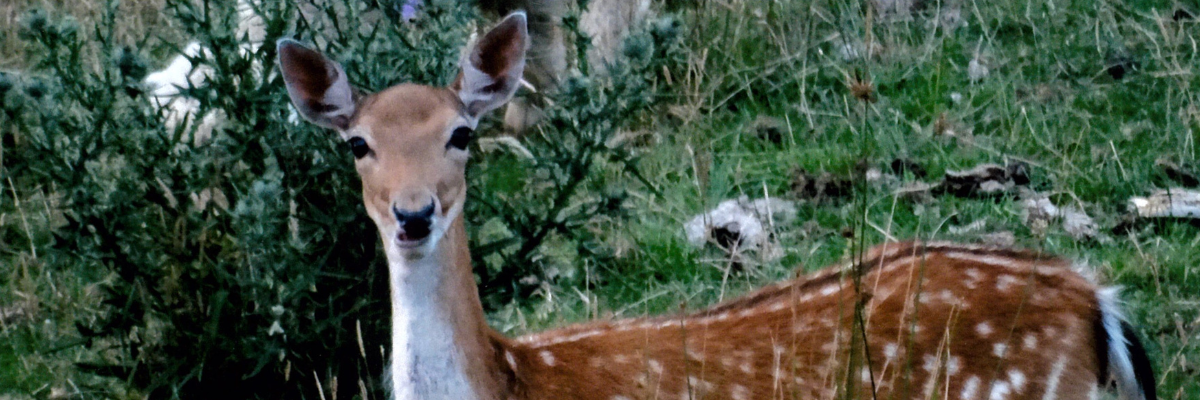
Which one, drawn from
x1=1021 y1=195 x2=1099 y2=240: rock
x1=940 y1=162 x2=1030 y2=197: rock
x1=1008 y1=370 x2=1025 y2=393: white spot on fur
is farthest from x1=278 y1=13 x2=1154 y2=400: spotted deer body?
x1=940 y1=162 x2=1030 y2=197: rock

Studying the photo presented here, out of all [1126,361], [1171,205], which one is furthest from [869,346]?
[1171,205]

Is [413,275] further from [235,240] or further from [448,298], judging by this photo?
[235,240]

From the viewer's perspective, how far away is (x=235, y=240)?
4.19 m

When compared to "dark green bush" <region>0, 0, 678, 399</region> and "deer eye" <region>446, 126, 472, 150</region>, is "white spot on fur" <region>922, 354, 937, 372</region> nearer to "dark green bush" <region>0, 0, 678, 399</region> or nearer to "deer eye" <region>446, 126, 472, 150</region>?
"dark green bush" <region>0, 0, 678, 399</region>

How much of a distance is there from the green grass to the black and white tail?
441 millimetres

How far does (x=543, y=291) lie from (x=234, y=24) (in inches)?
57.0

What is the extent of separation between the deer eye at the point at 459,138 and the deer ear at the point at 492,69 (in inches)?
4.3

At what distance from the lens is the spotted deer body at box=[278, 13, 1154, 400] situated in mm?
3635

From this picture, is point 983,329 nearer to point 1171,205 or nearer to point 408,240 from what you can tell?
point 408,240

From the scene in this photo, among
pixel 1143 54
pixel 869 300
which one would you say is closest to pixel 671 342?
pixel 869 300

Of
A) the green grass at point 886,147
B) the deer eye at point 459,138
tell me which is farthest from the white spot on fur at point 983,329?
the deer eye at point 459,138

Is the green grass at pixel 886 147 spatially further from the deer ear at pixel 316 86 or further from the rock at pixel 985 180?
the deer ear at pixel 316 86

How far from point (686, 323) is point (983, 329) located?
2.40ft

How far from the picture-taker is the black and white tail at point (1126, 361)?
404 centimetres
